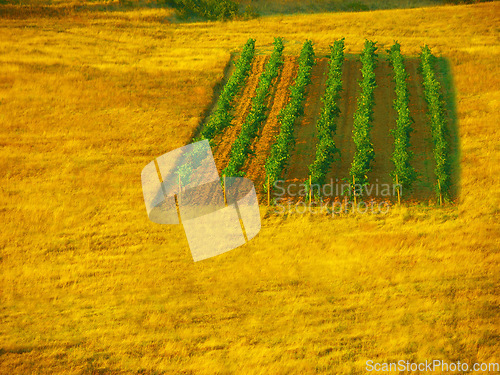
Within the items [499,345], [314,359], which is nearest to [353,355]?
[314,359]

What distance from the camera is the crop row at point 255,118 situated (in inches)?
1138

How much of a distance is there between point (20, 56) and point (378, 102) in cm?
2416

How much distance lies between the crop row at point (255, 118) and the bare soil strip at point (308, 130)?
2112 millimetres

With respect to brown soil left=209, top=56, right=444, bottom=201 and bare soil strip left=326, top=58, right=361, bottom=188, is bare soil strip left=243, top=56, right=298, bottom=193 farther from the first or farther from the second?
bare soil strip left=326, top=58, right=361, bottom=188

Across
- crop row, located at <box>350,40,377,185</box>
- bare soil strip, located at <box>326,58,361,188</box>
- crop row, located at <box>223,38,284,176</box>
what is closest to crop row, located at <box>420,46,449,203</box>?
crop row, located at <box>350,40,377,185</box>

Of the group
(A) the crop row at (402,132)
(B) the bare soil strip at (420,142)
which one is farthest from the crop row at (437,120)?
(A) the crop row at (402,132)

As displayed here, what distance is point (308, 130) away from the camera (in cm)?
3322

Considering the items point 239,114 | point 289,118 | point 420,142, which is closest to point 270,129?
point 289,118

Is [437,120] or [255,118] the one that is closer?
[255,118]

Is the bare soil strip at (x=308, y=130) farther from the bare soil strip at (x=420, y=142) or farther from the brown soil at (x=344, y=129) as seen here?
the bare soil strip at (x=420, y=142)

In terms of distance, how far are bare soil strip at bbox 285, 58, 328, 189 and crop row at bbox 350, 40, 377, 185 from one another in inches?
86.1

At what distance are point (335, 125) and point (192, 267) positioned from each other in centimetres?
1203

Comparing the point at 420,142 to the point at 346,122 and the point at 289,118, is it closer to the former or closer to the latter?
the point at 346,122

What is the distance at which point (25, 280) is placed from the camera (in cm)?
2341
